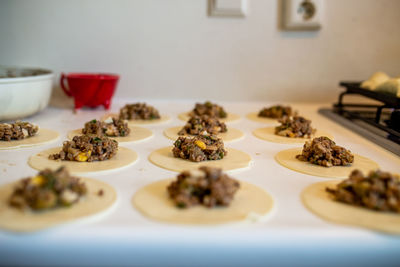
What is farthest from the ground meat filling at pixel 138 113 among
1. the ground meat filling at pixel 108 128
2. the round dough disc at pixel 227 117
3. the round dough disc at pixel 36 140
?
the round dough disc at pixel 36 140

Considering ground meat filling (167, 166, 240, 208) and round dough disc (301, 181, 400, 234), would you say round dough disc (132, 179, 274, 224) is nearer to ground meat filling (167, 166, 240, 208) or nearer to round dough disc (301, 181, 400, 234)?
ground meat filling (167, 166, 240, 208)

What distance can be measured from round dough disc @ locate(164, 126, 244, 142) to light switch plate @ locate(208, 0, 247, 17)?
900mm

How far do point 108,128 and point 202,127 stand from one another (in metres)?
0.44

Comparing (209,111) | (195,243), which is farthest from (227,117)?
(195,243)

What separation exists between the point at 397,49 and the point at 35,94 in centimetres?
230

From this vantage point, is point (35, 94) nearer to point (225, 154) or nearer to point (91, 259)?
point (225, 154)

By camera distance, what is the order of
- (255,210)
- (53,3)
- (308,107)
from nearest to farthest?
(255,210) → (53,3) → (308,107)

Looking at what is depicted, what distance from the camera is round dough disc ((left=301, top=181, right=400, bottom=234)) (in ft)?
2.73

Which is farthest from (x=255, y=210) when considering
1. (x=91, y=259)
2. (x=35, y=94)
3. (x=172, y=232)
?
(x=35, y=94)

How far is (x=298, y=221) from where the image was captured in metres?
0.87

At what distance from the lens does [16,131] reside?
145 centimetres

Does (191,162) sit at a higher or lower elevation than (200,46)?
lower

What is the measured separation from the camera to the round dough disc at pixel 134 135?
153 centimetres

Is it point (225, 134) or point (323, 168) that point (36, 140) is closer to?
point (225, 134)
